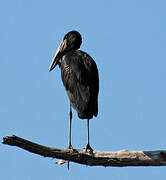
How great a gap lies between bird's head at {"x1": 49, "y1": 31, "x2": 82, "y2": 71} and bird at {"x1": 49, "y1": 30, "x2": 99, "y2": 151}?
33 centimetres

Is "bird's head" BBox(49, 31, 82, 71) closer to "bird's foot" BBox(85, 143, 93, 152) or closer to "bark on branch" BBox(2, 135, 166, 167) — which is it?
"bird's foot" BBox(85, 143, 93, 152)

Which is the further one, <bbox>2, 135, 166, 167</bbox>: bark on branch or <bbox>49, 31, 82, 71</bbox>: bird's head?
<bbox>49, 31, 82, 71</bbox>: bird's head

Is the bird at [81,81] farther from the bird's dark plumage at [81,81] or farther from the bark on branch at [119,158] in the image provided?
the bark on branch at [119,158]

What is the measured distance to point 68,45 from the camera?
13523mm

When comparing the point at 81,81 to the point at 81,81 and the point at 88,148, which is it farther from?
the point at 88,148

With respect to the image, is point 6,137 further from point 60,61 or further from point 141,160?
point 60,61

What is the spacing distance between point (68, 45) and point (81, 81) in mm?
2167

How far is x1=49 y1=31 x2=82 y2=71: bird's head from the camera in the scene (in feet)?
44.1

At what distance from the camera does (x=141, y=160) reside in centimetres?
954

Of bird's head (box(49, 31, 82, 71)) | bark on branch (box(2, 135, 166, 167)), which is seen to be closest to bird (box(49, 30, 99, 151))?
bird's head (box(49, 31, 82, 71))

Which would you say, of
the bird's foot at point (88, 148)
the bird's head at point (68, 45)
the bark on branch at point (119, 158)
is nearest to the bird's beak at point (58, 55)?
the bird's head at point (68, 45)

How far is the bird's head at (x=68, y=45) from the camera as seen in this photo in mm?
13430

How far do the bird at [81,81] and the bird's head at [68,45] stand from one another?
33 centimetres

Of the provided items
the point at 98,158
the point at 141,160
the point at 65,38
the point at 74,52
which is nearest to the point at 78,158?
the point at 98,158
